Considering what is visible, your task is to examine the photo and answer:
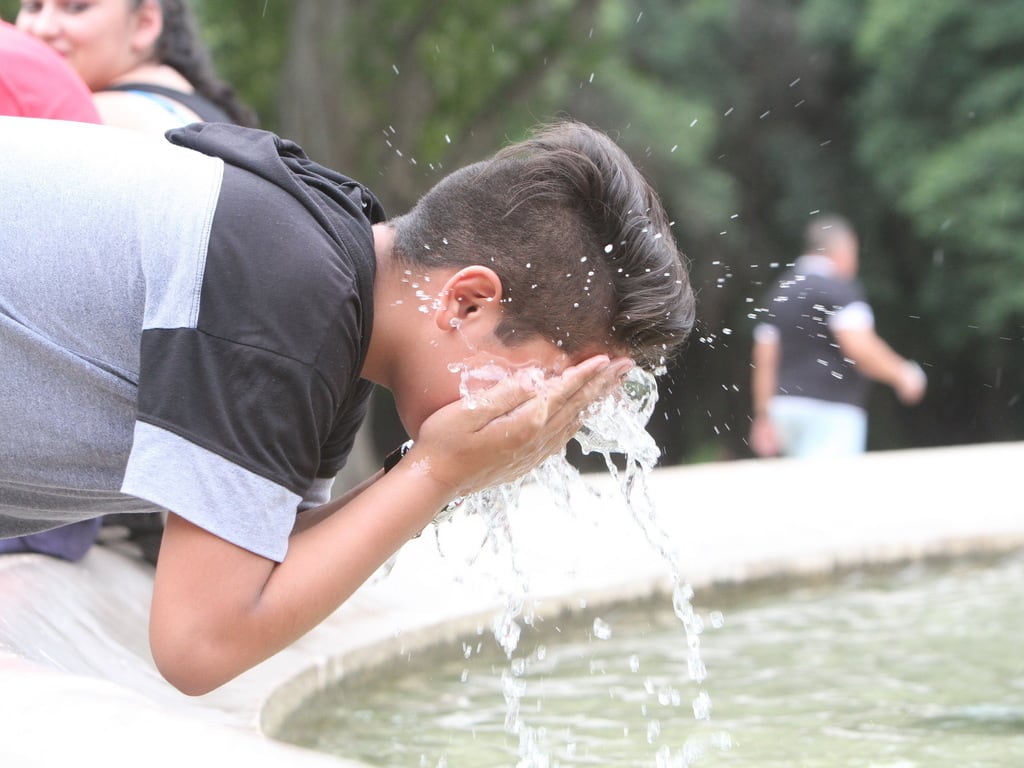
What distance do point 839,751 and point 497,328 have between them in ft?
4.28

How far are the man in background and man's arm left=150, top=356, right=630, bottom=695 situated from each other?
5.28 m

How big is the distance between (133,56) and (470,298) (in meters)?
1.91

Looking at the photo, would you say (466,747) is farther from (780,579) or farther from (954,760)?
(780,579)

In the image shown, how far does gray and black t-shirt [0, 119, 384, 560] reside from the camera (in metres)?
2.00

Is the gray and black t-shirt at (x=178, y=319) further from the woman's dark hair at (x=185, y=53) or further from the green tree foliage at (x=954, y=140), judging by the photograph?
the green tree foliage at (x=954, y=140)

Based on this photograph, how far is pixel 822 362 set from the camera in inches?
296

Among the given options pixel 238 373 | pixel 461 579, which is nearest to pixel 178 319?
pixel 238 373

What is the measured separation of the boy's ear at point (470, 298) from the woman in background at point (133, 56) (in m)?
1.45

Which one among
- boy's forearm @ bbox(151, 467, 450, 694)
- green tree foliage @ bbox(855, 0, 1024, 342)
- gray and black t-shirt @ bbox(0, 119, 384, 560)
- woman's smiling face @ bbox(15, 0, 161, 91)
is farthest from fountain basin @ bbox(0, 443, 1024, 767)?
green tree foliage @ bbox(855, 0, 1024, 342)

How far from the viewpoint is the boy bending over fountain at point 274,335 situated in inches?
79.2

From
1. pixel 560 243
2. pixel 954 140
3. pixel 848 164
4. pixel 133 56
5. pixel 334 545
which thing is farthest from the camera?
pixel 848 164

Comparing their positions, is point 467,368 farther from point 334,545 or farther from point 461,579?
point 461,579

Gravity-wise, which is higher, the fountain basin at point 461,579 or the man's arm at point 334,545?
the man's arm at point 334,545

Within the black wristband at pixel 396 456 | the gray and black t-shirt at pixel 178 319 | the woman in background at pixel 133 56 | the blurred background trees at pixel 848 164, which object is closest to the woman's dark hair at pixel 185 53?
the woman in background at pixel 133 56
